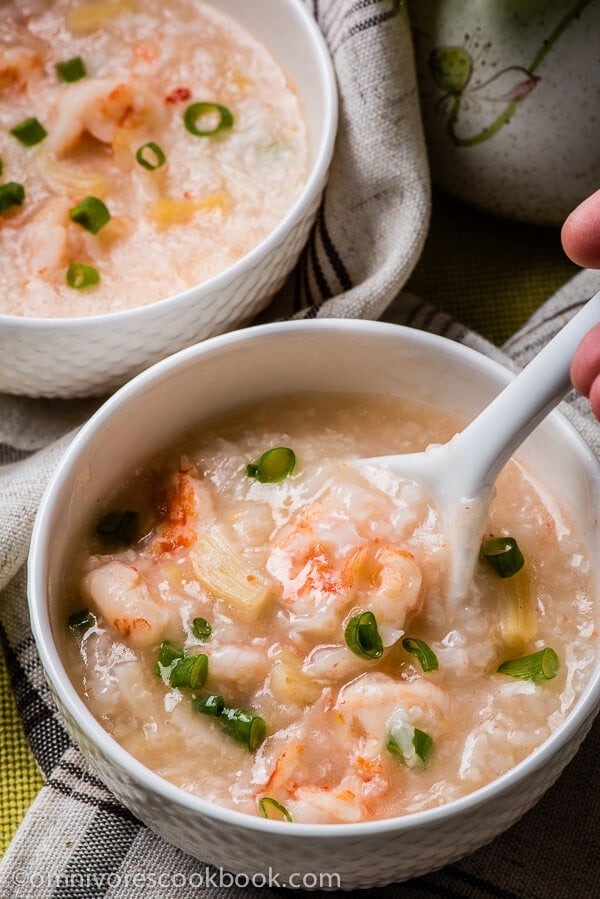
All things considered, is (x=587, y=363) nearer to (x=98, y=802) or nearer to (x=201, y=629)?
(x=201, y=629)

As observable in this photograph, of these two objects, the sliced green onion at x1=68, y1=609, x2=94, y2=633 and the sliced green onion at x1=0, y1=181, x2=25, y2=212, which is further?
the sliced green onion at x1=0, y1=181, x2=25, y2=212

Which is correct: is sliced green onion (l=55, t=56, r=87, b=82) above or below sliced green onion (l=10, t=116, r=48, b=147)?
above

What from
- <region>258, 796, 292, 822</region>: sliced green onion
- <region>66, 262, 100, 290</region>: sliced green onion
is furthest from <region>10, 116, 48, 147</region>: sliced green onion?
<region>258, 796, 292, 822</region>: sliced green onion

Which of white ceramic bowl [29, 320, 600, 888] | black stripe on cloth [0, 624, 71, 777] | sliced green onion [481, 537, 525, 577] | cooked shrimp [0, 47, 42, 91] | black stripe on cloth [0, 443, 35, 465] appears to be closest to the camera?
white ceramic bowl [29, 320, 600, 888]

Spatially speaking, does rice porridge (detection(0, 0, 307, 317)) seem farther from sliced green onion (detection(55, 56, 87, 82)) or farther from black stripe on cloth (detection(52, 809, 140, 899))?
black stripe on cloth (detection(52, 809, 140, 899))

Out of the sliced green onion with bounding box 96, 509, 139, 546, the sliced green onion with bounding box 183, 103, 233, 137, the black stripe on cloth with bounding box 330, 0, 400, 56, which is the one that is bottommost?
the sliced green onion with bounding box 96, 509, 139, 546

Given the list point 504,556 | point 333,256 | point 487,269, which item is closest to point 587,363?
point 504,556

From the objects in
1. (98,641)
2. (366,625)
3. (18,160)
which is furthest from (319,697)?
(18,160)

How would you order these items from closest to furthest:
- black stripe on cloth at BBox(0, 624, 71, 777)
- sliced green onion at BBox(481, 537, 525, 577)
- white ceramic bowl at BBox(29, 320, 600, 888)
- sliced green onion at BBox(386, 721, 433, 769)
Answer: white ceramic bowl at BBox(29, 320, 600, 888)
sliced green onion at BBox(386, 721, 433, 769)
sliced green onion at BBox(481, 537, 525, 577)
black stripe on cloth at BBox(0, 624, 71, 777)
